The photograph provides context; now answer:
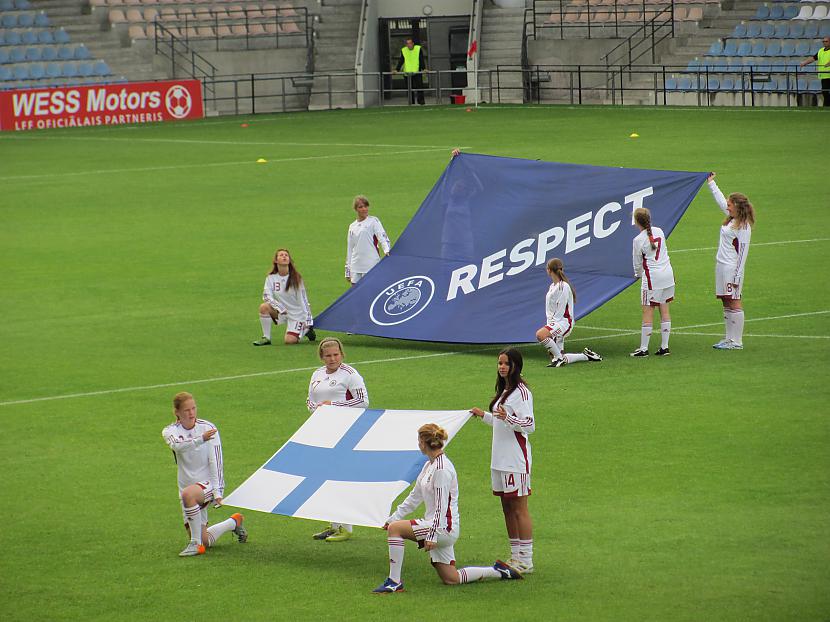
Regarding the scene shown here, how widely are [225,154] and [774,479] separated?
31.4 m

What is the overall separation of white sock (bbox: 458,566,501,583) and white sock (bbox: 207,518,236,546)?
202 cm

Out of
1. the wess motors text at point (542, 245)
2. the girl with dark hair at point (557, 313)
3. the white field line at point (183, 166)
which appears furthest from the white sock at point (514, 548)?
the white field line at point (183, 166)

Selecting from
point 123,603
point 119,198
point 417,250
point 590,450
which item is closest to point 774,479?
point 590,450

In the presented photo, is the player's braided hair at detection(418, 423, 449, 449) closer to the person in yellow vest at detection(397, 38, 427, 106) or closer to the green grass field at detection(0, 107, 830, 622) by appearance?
the green grass field at detection(0, 107, 830, 622)

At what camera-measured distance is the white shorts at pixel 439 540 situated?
9.68m

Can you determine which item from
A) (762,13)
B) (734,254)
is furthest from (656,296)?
(762,13)

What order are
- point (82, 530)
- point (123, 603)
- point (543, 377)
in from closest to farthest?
1. point (123, 603)
2. point (82, 530)
3. point (543, 377)

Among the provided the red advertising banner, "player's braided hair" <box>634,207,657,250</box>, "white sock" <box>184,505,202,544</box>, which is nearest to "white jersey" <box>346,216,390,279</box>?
"player's braided hair" <box>634,207,657,250</box>

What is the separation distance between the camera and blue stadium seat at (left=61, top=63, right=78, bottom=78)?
181ft

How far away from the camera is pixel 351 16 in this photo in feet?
202

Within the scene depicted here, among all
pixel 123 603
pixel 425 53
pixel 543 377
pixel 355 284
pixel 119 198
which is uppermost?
pixel 425 53

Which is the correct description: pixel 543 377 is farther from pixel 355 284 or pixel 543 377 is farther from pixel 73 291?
pixel 73 291

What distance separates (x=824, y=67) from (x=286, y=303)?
32.1 m

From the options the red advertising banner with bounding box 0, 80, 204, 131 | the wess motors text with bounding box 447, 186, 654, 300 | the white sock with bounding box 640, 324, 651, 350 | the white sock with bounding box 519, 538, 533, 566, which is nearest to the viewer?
the white sock with bounding box 519, 538, 533, 566
